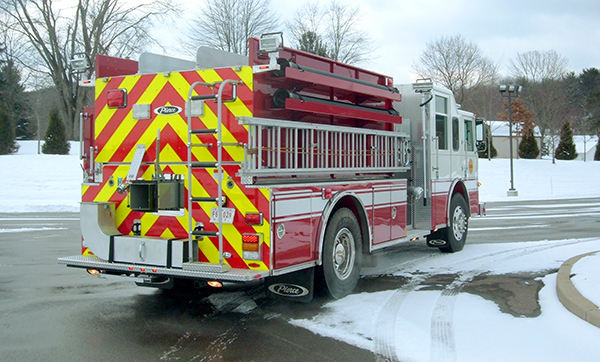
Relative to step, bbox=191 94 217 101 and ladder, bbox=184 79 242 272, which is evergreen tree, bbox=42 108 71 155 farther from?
step, bbox=191 94 217 101

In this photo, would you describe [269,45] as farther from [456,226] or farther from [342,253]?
[456,226]

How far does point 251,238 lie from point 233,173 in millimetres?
683

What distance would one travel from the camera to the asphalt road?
17.1ft

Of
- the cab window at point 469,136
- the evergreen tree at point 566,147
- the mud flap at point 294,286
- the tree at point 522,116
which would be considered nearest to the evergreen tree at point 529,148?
the tree at point 522,116

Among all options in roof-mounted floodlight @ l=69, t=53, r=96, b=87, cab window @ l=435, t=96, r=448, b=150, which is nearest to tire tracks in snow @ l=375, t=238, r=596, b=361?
cab window @ l=435, t=96, r=448, b=150

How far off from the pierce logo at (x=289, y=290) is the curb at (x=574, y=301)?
271 centimetres

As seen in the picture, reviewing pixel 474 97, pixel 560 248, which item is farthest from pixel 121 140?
pixel 474 97

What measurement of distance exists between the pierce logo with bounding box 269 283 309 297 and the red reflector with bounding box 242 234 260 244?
83cm

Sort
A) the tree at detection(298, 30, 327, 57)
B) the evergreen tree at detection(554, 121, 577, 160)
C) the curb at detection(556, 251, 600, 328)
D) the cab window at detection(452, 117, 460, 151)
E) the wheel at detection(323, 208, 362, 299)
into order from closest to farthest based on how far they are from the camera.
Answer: the curb at detection(556, 251, 600, 328) < the wheel at detection(323, 208, 362, 299) < the cab window at detection(452, 117, 460, 151) < the tree at detection(298, 30, 327, 57) < the evergreen tree at detection(554, 121, 577, 160)

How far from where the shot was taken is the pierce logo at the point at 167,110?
6457 millimetres

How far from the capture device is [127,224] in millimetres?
6656

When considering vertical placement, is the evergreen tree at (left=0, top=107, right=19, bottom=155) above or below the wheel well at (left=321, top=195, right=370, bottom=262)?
above

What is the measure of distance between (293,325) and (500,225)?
462 inches

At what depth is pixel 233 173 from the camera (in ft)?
19.7
